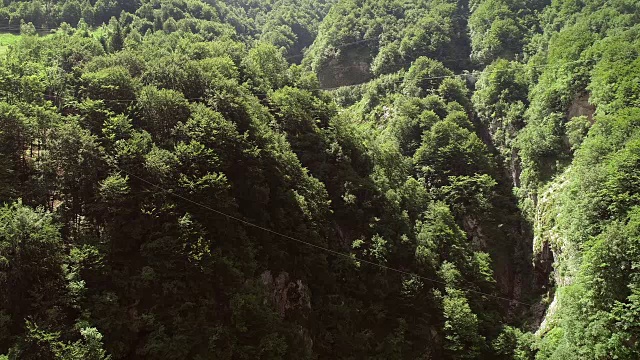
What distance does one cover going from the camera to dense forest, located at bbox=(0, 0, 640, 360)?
3584cm

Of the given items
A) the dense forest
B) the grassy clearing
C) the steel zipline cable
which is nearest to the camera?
the dense forest

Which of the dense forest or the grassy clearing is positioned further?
the grassy clearing

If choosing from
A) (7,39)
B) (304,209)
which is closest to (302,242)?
(304,209)

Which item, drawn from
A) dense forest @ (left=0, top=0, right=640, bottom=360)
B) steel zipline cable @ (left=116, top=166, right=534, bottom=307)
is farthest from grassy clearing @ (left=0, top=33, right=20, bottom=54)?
steel zipline cable @ (left=116, top=166, right=534, bottom=307)

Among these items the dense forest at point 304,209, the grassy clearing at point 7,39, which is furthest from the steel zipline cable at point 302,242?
the grassy clearing at point 7,39

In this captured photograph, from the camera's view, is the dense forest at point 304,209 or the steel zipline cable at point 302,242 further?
the steel zipline cable at point 302,242

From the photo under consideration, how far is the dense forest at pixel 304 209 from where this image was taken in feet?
118

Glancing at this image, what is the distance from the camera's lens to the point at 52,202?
39.0m

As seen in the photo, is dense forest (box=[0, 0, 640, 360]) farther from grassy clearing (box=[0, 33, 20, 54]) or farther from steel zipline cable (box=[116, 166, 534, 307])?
grassy clearing (box=[0, 33, 20, 54])

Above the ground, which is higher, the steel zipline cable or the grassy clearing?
the grassy clearing

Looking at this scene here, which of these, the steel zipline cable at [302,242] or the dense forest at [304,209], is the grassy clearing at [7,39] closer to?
the dense forest at [304,209]

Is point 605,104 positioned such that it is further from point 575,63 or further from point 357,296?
point 357,296

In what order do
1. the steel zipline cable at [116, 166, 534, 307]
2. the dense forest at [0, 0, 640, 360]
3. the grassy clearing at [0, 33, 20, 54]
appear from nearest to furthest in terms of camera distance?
the dense forest at [0, 0, 640, 360], the steel zipline cable at [116, 166, 534, 307], the grassy clearing at [0, 33, 20, 54]

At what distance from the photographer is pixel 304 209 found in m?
48.4
